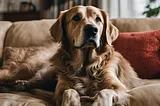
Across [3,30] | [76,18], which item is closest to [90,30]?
[76,18]

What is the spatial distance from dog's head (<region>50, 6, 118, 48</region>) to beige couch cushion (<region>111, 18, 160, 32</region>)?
501mm

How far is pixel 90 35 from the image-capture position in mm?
1664

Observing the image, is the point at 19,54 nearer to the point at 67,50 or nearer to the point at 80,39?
the point at 67,50

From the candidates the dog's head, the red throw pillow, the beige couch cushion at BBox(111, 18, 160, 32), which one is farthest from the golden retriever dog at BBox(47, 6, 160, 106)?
the beige couch cushion at BBox(111, 18, 160, 32)

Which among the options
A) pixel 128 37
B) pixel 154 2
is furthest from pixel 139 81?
pixel 154 2

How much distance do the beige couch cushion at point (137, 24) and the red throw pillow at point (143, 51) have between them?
165mm

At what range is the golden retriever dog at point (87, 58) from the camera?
167cm

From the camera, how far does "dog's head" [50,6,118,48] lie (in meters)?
1.67

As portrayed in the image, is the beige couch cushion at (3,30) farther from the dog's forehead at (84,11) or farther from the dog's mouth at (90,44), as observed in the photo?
the dog's mouth at (90,44)

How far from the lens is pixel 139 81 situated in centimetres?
193

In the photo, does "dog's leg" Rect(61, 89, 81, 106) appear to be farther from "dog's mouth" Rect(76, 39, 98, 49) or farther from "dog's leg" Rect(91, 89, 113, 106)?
"dog's mouth" Rect(76, 39, 98, 49)

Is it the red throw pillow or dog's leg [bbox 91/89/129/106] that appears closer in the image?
dog's leg [bbox 91/89/129/106]

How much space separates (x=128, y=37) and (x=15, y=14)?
2281 mm

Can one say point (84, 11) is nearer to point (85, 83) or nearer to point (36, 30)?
point (85, 83)
